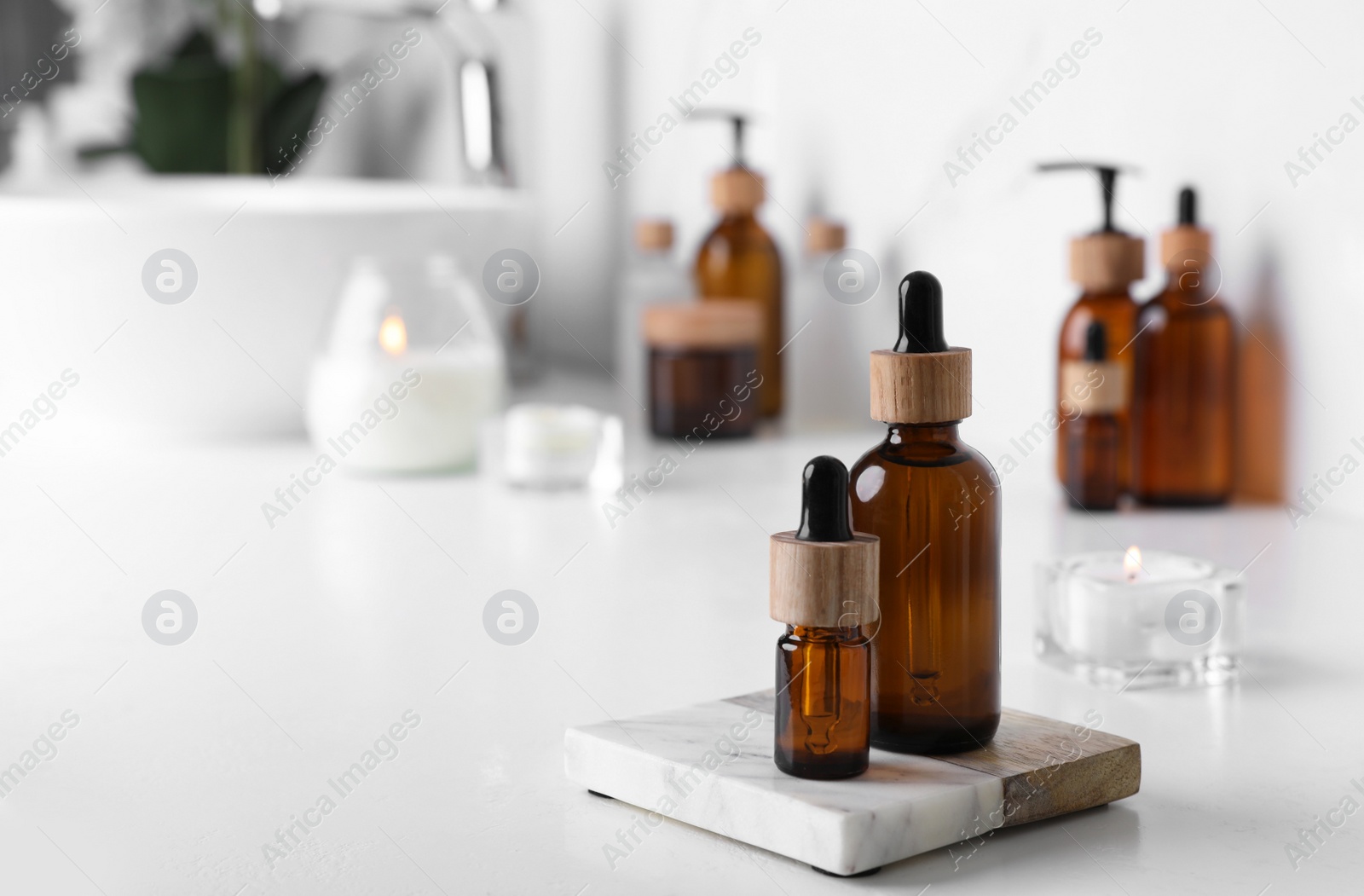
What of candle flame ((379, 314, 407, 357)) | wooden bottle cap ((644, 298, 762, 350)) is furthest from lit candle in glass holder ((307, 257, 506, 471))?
wooden bottle cap ((644, 298, 762, 350))

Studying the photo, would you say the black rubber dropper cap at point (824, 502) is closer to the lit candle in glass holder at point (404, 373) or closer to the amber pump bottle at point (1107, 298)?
the amber pump bottle at point (1107, 298)

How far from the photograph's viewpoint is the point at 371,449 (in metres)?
1.18

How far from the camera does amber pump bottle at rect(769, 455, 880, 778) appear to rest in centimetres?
43

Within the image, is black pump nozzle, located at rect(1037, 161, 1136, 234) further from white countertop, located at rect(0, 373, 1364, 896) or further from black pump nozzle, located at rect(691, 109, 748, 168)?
black pump nozzle, located at rect(691, 109, 748, 168)

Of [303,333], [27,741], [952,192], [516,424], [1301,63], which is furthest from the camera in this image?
[303,333]

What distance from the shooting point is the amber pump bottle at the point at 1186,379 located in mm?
937

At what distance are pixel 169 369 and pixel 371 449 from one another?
0.24 metres

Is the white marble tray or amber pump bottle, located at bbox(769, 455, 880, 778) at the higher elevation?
amber pump bottle, located at bbox(769, 455, 880, 778)

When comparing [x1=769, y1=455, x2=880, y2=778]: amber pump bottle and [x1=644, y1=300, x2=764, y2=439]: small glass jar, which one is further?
[x1=644, y1=300, x2=764, y2=439]: small glass jar

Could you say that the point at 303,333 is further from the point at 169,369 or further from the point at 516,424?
the point at 516,424

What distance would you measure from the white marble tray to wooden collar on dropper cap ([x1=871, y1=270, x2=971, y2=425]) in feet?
0.35

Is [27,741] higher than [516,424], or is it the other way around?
[516,424]

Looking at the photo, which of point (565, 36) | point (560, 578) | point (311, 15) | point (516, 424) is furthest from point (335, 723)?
point (311, 15)

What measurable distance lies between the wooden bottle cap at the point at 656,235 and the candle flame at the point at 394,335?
31 centimetres
